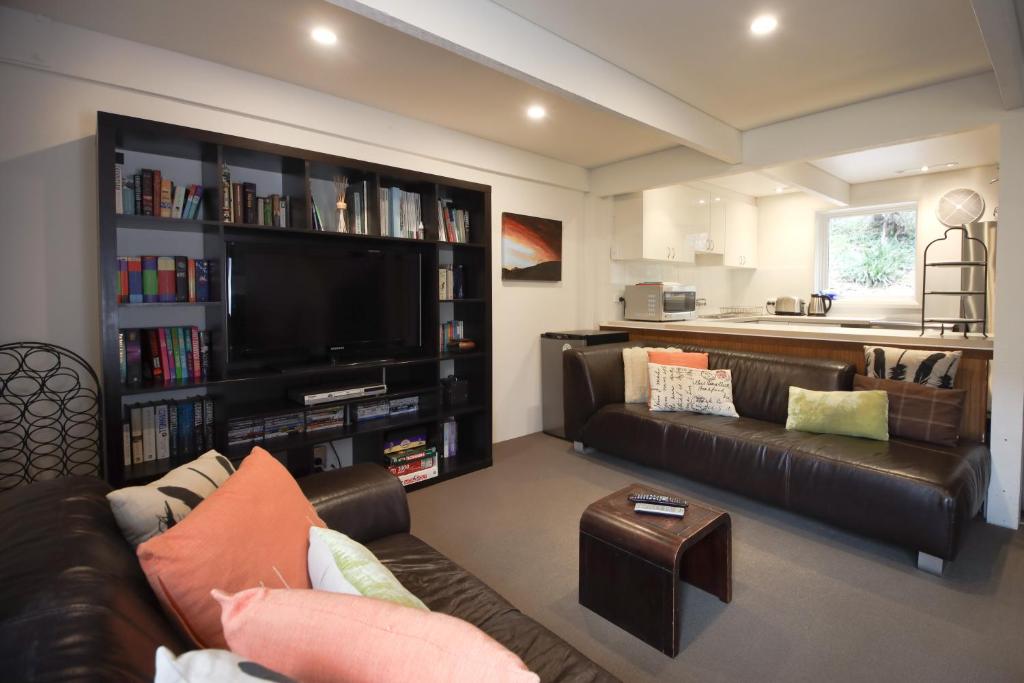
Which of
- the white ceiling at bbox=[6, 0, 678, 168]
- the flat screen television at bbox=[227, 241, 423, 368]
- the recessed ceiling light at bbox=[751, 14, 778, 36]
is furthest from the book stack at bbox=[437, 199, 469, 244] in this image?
the recessed ceiling light at bbox=[751, 14, 778, 36]

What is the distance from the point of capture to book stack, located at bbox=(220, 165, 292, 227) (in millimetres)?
2541

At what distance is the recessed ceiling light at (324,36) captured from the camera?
233 centimetres

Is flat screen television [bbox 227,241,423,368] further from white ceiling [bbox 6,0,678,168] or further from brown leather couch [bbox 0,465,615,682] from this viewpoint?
brown leather couch [bbox 0,465,615,682]

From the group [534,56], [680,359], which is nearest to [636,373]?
[680,359]

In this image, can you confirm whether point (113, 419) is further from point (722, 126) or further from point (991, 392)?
point (991, 392)

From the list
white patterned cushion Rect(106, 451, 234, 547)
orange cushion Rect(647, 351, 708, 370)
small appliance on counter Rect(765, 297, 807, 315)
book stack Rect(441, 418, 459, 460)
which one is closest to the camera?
white patterned cushion Rect(106, 451, 234, 547)

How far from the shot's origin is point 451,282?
3.65m

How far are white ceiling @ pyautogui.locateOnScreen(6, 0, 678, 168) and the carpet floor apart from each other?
2.36m

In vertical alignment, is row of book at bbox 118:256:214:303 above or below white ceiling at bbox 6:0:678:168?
below

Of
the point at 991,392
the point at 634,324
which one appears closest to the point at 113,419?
the point at 634,324

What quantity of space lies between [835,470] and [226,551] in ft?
8.99

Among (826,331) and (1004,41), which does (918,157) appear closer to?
(826,331)

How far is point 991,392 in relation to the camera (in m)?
2.85

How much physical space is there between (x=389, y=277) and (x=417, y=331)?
418 millimetres
